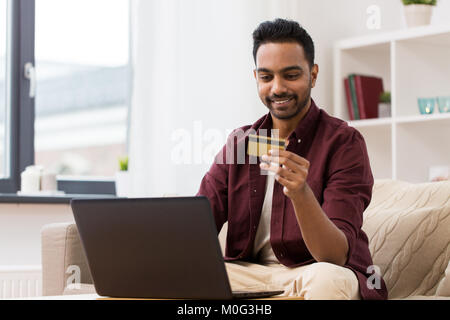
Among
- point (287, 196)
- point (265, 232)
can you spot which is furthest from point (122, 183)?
point (287, 196)

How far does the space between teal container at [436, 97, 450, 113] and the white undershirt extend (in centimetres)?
152

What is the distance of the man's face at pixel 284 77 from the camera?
5.87 feet

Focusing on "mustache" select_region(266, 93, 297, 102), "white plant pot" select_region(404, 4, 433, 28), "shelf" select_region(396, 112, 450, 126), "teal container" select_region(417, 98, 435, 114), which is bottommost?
"mustache" select_region(266, 93, 297, 102)

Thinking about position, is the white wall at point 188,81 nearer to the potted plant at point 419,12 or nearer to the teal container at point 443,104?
the potted plant at point 419,12

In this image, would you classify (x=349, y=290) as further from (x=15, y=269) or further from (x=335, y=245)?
(x=15, y=269)

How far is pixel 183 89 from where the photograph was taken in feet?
10.7

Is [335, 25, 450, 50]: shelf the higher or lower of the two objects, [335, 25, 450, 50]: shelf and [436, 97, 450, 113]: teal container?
the higher

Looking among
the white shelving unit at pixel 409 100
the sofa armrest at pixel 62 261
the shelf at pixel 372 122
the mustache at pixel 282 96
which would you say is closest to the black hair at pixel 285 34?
the mustache at pixel 282 96

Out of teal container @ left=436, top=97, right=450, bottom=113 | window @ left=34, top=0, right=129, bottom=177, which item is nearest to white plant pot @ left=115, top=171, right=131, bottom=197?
window @ left=34, top=0, right=129, bottom=177

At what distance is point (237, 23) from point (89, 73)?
2.56ft

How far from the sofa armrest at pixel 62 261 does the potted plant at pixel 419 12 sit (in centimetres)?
191

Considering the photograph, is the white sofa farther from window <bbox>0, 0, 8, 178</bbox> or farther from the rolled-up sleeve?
window <bbox>0, 0, 8, 178</bbox>

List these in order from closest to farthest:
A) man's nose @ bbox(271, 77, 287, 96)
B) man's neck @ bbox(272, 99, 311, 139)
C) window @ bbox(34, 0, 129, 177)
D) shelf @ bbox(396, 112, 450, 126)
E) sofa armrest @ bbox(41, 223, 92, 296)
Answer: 1. man's nose @ bbox(271, 77, 287, 96)
2. man's neck @ bbox(272, 99, 311, 139)
3. sofa armrest @ bbox(41, 223, 92, 296)
4. shelf @ bbox(396, 112, 450, 126)
5. window @ bbox(34, 0, 129, 177)

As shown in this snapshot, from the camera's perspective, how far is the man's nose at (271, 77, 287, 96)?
5.82 feet
